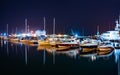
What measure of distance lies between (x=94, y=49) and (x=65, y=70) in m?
14.1

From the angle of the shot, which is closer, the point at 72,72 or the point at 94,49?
the point at 72,72

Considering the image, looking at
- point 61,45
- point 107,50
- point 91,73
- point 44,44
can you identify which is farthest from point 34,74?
point 44,44

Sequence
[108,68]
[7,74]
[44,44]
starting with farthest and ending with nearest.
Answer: [44,44] → [108,68] → [7,74]

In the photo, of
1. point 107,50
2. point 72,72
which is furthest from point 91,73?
point 107,50

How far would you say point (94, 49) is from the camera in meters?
32.1

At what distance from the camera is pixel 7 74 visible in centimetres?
1667

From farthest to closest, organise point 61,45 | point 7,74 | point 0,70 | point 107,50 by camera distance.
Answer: point 61,45
point 107,50
point 0,70
point 7,74

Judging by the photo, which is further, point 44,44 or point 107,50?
point 44,44

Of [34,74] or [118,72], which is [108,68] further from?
[34,74]

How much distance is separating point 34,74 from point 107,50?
14.7 meters

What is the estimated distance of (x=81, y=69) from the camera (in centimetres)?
1884

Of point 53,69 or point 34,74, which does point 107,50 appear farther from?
point 34,74

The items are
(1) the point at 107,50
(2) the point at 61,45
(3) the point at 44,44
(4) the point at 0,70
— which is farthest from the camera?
(3) the point at 44,44

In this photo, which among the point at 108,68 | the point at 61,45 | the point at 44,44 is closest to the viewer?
the point at 108,68
